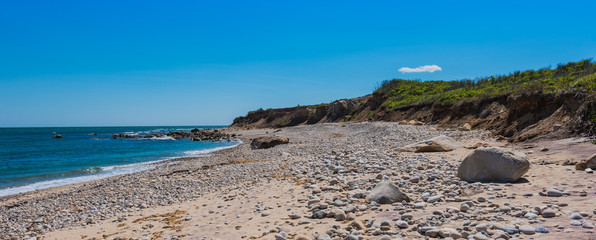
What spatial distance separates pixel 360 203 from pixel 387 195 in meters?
0.58

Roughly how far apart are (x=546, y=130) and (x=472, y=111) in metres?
14.2

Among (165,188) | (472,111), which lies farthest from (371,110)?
(165,188)

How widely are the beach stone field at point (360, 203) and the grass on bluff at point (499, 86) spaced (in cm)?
464

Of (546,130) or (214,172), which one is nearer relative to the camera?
(546,130)

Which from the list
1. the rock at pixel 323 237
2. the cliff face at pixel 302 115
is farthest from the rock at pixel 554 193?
the cliff face at pixel 302 115

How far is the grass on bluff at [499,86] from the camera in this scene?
590 inches

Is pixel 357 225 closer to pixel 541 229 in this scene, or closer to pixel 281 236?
pixel 281 236

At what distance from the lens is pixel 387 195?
6562mm

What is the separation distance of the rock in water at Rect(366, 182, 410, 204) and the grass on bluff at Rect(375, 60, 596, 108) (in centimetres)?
1022

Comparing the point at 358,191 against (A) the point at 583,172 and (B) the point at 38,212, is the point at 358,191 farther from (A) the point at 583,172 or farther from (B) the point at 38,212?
(B) the point at 38,212

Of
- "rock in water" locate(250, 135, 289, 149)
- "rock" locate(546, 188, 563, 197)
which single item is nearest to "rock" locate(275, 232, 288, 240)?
"rock" locate(546, 188, 563, 197)

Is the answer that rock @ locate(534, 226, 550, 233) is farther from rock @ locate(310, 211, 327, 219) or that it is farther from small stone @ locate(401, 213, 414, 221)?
rock @ locate(310, 211, 327, 219)

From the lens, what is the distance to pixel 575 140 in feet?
34.4

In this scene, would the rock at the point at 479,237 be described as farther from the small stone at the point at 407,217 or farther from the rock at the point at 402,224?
the small stone at the point at 407,217
